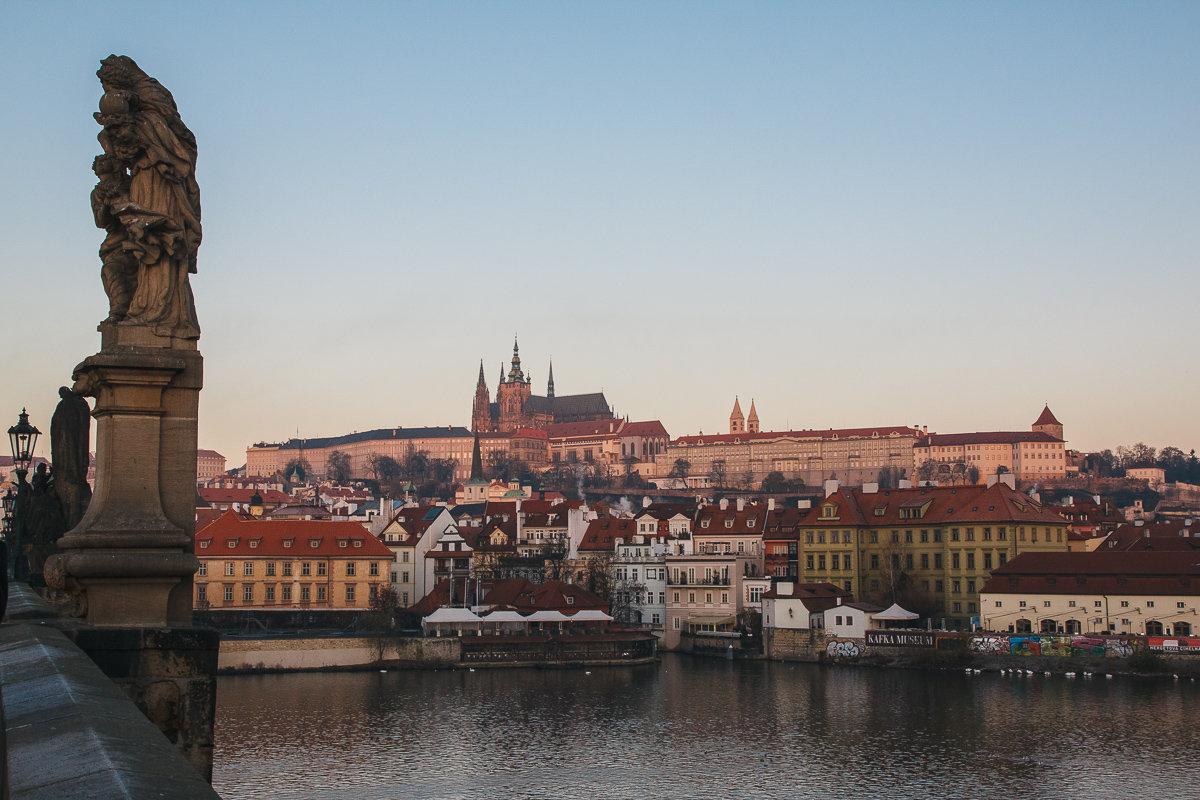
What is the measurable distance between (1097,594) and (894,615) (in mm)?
7826

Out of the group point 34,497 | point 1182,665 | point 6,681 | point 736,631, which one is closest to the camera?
point 6,681

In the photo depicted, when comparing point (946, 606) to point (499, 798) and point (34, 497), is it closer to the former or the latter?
point (499, 798)

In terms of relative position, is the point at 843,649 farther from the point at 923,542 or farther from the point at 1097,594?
the point at 1097,594

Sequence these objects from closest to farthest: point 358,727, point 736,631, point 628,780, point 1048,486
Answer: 1. point 628,780
2. point 358,727
3. point 736,631
4. point 1048,486

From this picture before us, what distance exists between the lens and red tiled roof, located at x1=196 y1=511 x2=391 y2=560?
6131cm

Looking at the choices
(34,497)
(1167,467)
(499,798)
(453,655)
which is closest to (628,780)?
(499,798)

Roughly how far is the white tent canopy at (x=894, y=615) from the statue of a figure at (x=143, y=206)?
2008 inches

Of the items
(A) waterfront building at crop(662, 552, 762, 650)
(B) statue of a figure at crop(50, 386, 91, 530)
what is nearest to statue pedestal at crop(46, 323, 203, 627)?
(B) statue of a figure at crop(50, 386, 91, 530)

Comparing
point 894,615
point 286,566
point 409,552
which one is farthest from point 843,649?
point 286,566

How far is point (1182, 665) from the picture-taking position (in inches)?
1889

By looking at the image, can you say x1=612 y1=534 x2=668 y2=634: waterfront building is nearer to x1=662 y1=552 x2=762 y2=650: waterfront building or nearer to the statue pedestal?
x1=662 y1=552 x2=762 y2=650: waterfront building

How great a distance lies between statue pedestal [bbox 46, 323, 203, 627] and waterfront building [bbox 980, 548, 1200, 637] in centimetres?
5059

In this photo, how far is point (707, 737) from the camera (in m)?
35.8

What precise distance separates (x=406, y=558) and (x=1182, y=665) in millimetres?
36249
